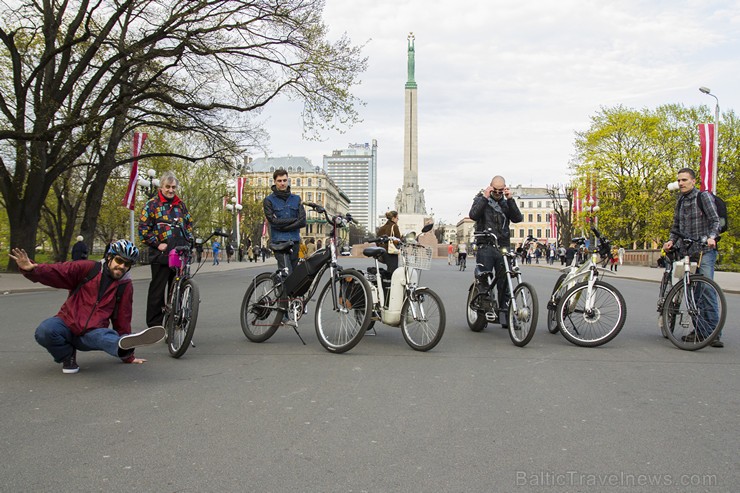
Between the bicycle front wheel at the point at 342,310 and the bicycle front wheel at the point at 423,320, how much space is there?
1.75 ft

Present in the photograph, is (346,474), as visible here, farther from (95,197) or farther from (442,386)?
(95,197)

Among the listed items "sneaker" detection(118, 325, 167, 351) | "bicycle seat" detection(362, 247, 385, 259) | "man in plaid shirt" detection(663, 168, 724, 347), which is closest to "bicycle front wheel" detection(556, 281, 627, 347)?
"man in plaid shirt" detection(663, 168, 724, 347)

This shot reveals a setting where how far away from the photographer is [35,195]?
21.9m

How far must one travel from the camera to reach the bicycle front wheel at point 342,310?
19.8ft

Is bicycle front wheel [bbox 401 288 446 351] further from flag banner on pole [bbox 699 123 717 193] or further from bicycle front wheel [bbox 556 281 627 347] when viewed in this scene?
flag banner on pole [bbox 699 123 717 193]

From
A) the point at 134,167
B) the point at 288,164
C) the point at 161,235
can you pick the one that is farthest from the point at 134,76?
the point at 288,164

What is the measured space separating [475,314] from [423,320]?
1801 millimetres

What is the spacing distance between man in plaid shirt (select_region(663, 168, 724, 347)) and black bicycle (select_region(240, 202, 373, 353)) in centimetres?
357

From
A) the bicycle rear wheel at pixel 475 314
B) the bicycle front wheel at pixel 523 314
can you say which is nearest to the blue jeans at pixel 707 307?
the bicycle front wheel at pixel 523 314

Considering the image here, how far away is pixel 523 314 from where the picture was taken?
6.46 m

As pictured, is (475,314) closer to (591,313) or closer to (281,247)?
(591,313)

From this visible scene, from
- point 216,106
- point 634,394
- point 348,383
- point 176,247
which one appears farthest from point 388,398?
point 216,106

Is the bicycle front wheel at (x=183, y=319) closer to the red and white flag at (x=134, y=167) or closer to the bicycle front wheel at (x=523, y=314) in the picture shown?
the bicycle front wheel at (x=523, y=314)

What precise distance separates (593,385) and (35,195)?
22.1m
